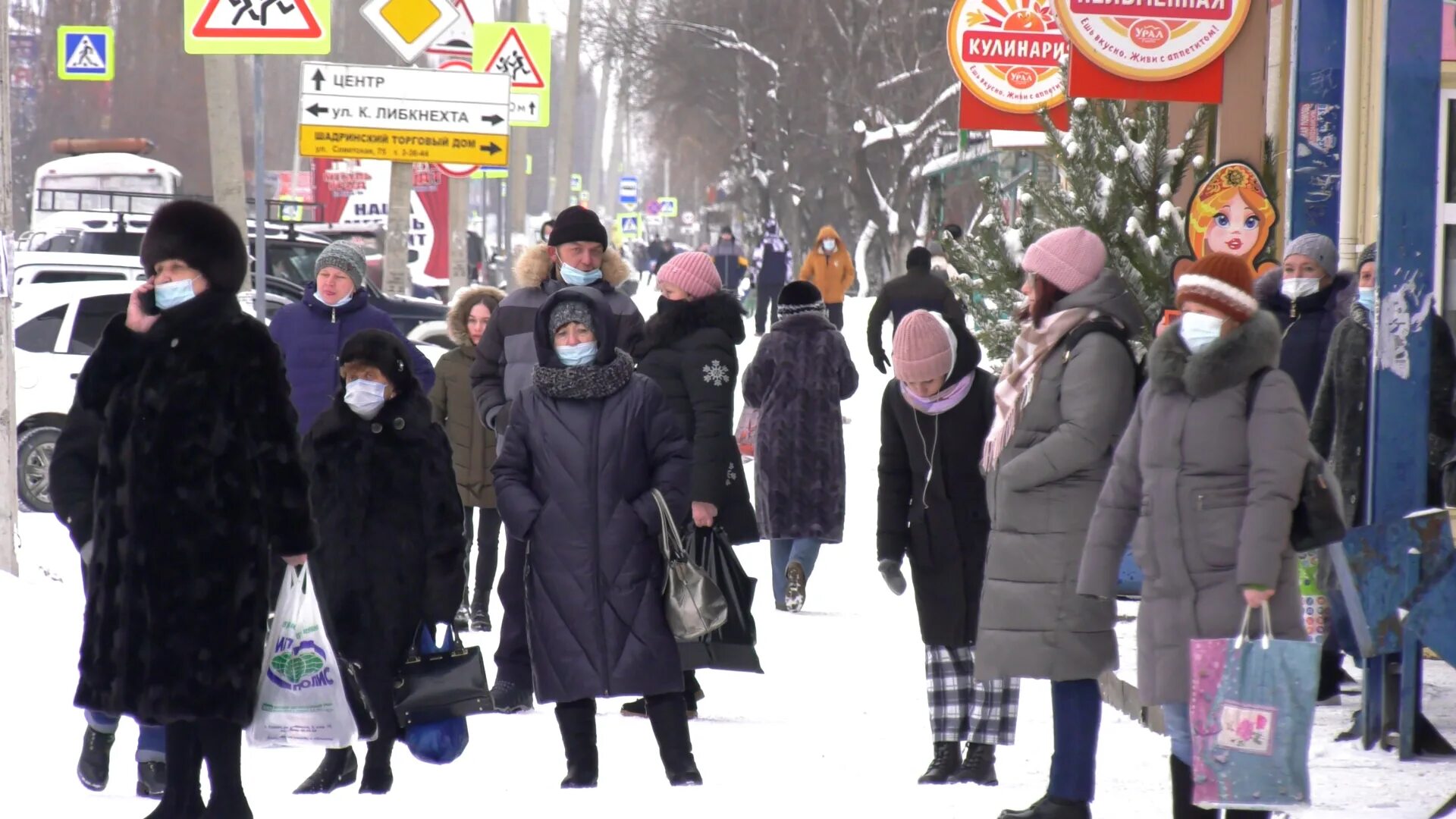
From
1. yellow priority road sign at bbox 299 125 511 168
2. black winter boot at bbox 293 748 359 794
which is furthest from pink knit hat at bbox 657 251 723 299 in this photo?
yellow priority road sign at bbox 299 125 511 168

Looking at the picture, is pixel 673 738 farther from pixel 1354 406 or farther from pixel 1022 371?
pixel 1354 406

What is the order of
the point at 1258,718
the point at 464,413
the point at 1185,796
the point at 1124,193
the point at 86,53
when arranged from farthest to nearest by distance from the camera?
the point at 86,53, the point at 464,413, the point at 1124,193, the point at 1185,796, the point at 1258,718

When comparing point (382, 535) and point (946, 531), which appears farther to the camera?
point (946, 531)

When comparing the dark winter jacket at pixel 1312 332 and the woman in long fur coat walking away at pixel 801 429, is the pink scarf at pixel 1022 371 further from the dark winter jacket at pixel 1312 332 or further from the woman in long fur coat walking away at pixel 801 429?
the woman in long fur coat walking away at pixel 801 429

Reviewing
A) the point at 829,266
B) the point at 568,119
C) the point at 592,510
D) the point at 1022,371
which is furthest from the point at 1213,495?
the point at 568,119

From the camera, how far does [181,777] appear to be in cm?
562

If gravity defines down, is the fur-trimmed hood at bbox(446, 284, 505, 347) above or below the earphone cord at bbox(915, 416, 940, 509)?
above

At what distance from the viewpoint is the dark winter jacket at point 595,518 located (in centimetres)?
633

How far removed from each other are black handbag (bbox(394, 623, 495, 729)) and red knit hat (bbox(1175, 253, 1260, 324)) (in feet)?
7.86

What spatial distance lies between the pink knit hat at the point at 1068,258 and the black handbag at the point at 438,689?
6.61ft

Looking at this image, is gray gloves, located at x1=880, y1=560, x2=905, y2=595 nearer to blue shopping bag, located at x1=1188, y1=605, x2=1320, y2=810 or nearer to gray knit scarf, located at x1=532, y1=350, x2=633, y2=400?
gray knit scarf, located at x1=532, y1=350, x2=633, y2=400

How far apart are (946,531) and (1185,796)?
1.45 meters

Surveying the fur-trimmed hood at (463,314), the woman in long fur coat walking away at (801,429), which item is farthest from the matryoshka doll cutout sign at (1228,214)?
the fur-trimmed hood at (463,314)

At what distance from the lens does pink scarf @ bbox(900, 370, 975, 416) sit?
22.0ft
